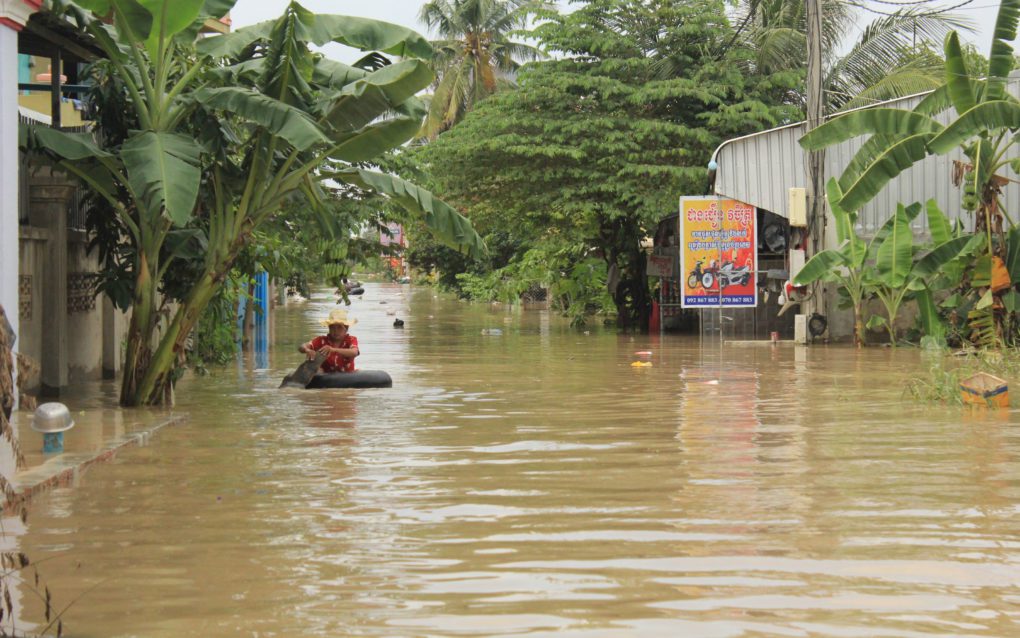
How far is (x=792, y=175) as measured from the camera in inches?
993

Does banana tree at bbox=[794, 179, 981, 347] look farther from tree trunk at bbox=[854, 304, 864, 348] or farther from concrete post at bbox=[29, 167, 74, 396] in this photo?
concrete post at bbox=[29, 167, 74, 396]

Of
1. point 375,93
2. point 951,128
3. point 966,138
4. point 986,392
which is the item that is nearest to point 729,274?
point 966,138

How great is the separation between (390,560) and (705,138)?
22884mm

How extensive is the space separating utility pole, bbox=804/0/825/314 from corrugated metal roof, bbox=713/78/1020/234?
1.48 feet

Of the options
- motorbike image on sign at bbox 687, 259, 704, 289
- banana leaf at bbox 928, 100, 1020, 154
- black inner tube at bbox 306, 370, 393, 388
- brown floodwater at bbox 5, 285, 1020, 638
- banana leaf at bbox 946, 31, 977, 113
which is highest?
banana leaf at bbox 946, 31, 977, 113

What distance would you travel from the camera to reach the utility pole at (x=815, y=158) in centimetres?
2391

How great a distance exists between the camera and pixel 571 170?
2856 centimetres

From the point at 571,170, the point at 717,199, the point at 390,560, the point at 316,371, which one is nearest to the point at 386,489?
the point at 390,560

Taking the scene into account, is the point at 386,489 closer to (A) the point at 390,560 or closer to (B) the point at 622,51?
(A) the point at 390,560

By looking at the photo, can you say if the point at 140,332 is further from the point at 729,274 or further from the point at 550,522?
the point at 729,274

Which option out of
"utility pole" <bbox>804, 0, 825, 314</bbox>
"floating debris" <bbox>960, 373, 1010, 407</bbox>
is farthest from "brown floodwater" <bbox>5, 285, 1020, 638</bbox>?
"utility pole" <bbox>804, 0, 825, 314</bbox>

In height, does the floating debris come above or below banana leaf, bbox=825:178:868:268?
below

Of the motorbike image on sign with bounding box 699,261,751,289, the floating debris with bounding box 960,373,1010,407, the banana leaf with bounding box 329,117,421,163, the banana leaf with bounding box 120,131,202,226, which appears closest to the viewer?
the banana leaf with bounding box 120,131,202,226

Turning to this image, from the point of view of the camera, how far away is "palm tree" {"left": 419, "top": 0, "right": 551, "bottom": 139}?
46.4 meters
